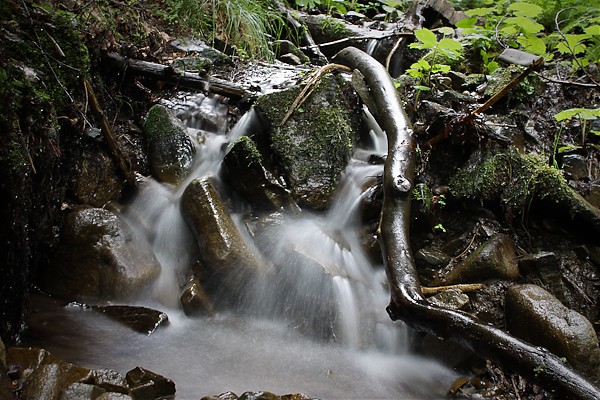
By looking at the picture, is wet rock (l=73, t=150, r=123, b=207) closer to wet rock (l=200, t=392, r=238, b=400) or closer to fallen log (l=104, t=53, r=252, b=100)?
fallen log (l=104, t=53, r=252, b=100)

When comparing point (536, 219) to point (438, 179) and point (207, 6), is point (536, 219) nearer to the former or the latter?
point (438, 179)

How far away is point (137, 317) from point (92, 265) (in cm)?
56

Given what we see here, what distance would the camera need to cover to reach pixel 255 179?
4.01m

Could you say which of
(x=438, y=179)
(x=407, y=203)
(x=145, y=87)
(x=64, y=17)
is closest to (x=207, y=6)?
(x=145, y=87)

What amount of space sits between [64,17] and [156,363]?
104 inches

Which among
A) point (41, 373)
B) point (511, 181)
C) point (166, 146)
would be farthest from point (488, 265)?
point (166, 146)

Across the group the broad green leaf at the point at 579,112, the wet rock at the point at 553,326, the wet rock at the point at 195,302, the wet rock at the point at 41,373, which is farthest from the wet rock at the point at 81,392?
the broad green leaf at the point at 579,112

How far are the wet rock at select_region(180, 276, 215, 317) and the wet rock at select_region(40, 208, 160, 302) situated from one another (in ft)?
1.19

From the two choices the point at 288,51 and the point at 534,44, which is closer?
the point at 534,44

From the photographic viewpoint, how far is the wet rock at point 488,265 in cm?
334

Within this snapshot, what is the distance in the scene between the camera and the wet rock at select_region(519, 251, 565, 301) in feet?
10.8

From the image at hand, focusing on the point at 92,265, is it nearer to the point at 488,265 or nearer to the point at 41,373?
the point at 41,373

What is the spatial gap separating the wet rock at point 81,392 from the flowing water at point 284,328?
489 mm

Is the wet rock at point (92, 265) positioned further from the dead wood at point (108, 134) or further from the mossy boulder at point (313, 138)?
the mossy boulder at point (313, 138)
